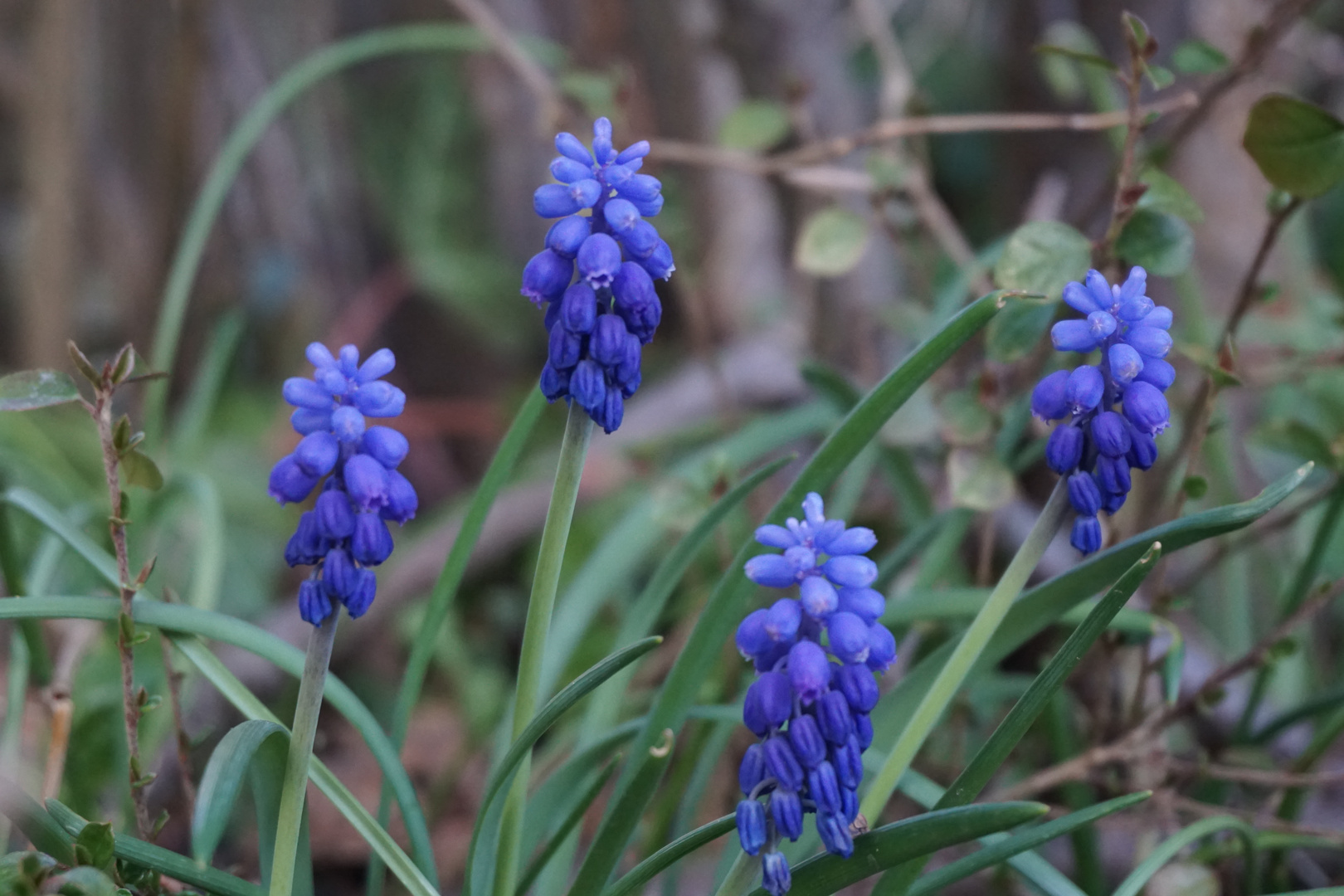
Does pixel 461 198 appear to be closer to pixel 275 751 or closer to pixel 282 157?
pixel 282 157

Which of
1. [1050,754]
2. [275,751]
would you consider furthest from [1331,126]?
[275,751]

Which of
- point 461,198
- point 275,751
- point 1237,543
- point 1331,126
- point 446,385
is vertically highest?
point 461,198

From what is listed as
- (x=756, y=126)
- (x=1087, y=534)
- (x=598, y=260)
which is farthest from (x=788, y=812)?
(x=756, y=126)

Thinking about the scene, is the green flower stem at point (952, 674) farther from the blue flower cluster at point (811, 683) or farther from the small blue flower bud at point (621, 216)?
the small blue flower bud at point (621, 216)

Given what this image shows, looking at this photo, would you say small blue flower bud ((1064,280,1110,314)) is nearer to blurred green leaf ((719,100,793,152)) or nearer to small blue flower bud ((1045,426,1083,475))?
small blue flower bud ((1045,426,1083,475))

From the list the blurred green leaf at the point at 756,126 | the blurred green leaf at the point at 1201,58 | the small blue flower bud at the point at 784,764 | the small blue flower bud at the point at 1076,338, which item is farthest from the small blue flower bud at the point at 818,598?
the blurred green leaf at the point at 756,126
